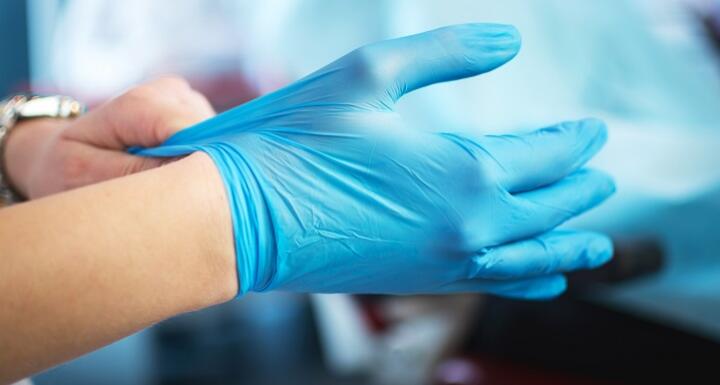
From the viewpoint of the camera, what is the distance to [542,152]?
72 centimetres

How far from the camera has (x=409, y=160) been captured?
25.0 inches

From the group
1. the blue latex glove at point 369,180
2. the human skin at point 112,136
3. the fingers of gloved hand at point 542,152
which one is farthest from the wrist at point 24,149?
the fingers of gloved hand at point 542,152

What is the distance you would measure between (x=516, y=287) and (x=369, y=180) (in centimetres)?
25

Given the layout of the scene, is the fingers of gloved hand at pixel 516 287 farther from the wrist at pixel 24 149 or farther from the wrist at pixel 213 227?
the wrist at pixel 24 149

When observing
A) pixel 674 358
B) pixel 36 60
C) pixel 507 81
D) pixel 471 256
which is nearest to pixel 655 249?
pixel 674 358

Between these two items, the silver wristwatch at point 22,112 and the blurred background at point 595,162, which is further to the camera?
the blurred background at point 595,162

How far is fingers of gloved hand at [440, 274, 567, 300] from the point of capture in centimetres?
74

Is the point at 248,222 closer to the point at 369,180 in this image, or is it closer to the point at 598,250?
the point at 369,180

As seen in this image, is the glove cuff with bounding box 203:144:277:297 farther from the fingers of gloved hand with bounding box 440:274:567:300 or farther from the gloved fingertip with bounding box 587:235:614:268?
the gloved fingertip with bounding box 587:235:614:268

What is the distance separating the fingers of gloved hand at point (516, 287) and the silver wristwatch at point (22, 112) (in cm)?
60

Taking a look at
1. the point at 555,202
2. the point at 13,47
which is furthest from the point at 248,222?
the point at 13,47

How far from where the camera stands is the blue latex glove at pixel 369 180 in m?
0.62

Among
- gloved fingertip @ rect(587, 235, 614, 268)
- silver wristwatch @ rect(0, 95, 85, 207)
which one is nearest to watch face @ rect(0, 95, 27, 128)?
silver wristwatch @ rect(0, 95, 85, 207)

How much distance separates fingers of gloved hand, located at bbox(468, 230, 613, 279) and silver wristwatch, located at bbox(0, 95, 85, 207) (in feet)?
2.08
